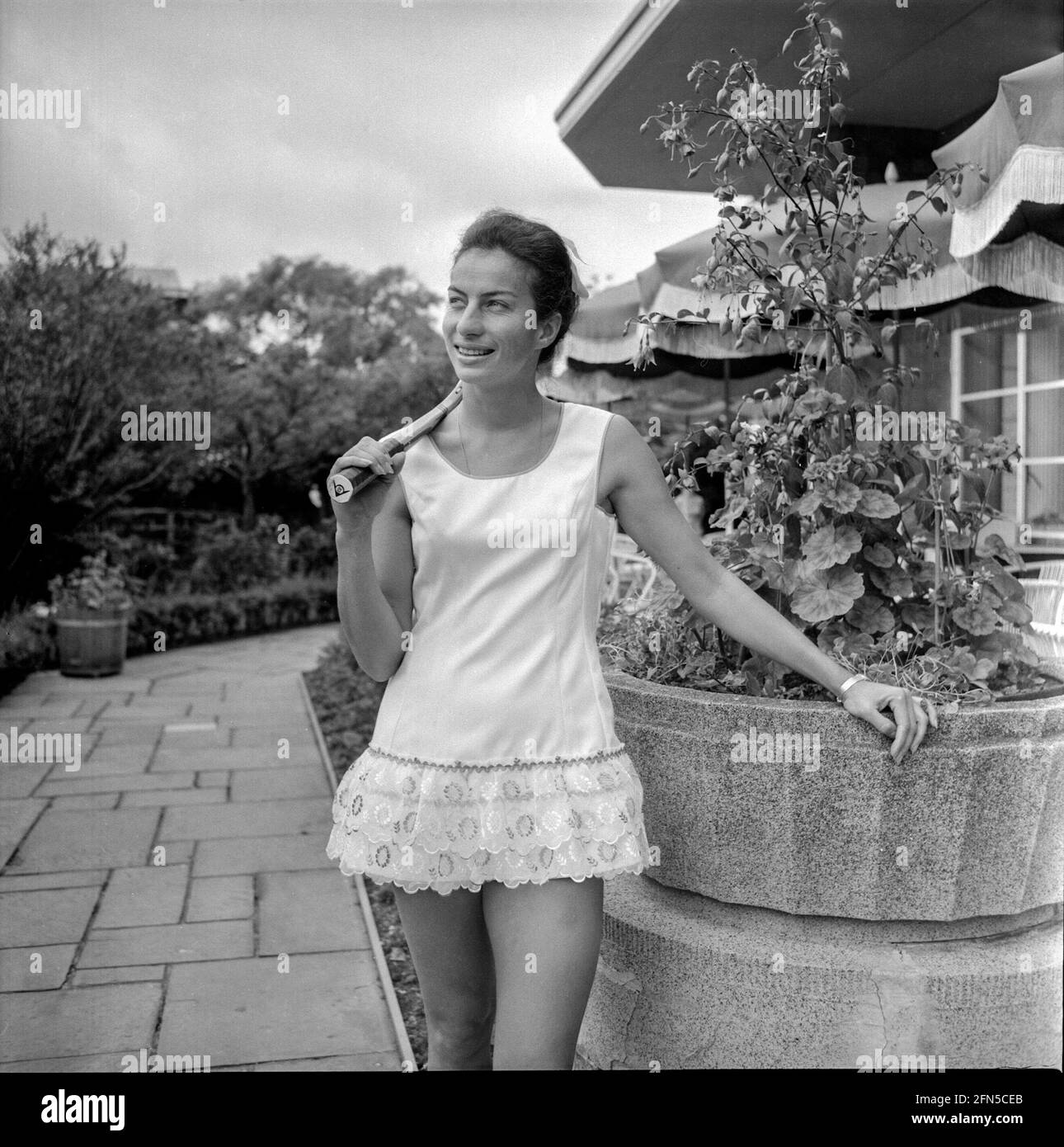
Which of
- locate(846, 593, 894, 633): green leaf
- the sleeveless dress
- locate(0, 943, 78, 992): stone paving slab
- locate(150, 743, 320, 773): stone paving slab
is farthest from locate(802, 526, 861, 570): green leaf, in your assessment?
locate(150, 743, 320, 773): stone paving slab

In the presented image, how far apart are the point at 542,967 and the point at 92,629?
7.77 metres

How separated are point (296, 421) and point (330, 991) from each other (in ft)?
41.2

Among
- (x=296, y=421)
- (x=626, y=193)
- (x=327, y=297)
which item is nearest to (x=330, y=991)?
(x=626, y=193)

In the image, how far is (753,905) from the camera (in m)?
2.00

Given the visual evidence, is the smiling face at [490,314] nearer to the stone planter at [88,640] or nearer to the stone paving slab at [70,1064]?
the stone paving slab at [70,1064]

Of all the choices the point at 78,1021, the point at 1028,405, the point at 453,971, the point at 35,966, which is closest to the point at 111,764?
the point at 35,966

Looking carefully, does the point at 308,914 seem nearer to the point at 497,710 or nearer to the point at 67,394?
the point at 497,710

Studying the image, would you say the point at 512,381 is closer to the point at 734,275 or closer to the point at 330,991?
the point at 734,275

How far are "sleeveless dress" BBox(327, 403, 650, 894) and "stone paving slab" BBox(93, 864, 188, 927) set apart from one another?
2076 millimetres

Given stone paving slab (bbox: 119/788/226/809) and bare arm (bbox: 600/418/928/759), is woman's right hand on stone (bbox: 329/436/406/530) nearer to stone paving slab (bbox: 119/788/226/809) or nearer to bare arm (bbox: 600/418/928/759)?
bare arm (bbox: 600/418/928/759)

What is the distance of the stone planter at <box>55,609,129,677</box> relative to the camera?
8.57m

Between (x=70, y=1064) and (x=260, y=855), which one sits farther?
(x=260, y=855)

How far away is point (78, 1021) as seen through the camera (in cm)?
271
